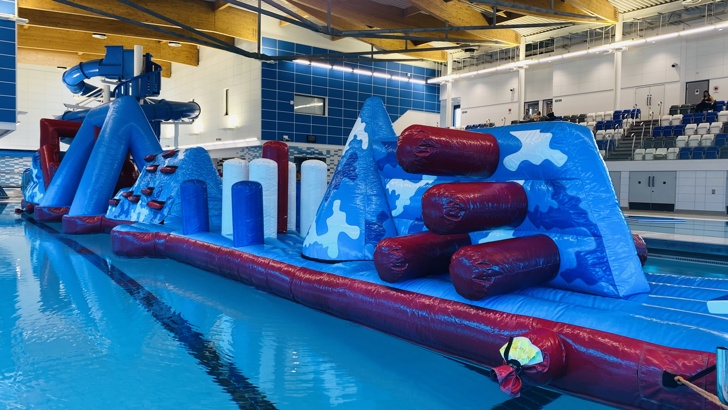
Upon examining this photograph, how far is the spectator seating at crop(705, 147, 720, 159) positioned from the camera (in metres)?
12.0

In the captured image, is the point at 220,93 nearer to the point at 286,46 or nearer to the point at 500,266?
the point at 286,46

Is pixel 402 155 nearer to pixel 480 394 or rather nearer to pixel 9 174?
pixel 480 394

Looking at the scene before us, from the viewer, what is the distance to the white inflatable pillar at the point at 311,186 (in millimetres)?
4664

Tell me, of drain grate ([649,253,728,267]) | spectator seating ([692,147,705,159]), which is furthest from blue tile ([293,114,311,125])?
drain grate ([649,253,728,267])

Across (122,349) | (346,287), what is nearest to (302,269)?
(346,287)

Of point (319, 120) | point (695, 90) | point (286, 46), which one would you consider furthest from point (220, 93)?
point (695, 90)

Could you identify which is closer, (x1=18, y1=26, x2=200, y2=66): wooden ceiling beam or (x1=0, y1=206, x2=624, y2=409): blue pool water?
(x1=0, y1=206, x2=624, y2=409): blue pool water

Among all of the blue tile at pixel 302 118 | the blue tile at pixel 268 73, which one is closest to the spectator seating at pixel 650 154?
the blue tile at pixel 302 118

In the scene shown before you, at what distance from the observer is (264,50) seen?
14758mm

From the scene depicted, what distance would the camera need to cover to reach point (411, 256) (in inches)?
112

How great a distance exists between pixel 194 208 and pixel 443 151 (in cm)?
312

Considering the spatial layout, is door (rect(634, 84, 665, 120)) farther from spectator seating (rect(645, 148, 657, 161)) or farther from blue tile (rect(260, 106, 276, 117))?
blue tile (rect(260, 106, 276, 117))

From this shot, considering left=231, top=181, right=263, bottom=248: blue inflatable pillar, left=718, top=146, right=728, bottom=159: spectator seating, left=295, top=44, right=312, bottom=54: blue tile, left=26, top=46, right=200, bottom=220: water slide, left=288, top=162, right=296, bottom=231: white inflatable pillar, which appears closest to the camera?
left=231, top=181, right=263, bottom=248: blue inflatable pillar

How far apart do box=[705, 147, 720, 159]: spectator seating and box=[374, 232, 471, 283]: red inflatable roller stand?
11.5m
